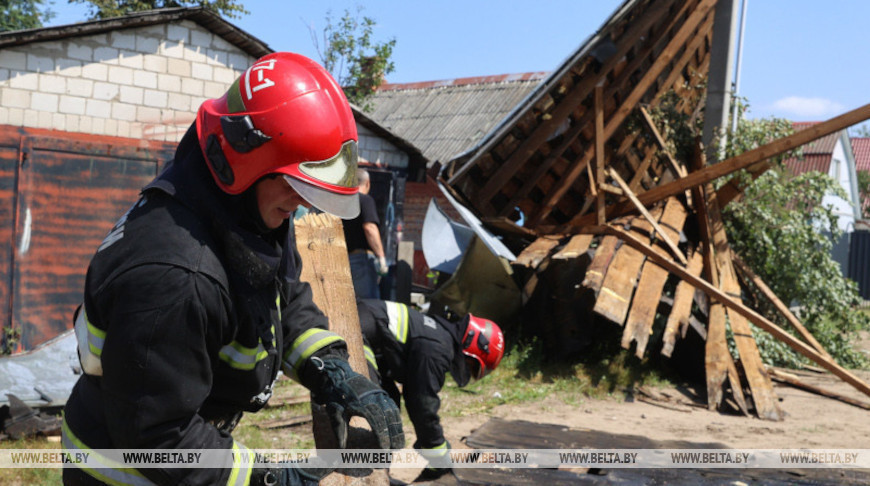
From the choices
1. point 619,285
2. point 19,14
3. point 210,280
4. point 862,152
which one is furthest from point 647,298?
point 862,152

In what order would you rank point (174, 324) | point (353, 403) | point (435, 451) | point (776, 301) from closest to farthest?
1. point (174, 324)
2. point (353, 403)
3. point (435, 451)
4. point (776, 301)

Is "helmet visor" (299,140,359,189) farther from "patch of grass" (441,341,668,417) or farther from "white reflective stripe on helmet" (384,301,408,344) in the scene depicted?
"patch of grass" (441,341,668,417)

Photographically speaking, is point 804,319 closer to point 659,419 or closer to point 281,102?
point 659,419

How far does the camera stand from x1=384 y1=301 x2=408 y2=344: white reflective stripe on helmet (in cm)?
438

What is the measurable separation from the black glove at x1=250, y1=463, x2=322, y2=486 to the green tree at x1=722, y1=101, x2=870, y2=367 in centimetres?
794

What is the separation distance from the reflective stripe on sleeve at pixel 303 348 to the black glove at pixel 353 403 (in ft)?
0.15

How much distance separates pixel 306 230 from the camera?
309cm

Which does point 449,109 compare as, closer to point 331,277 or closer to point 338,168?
point 331,277

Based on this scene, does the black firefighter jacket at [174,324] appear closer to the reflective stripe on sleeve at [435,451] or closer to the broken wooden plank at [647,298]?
the reflective stripe on sleeve at [435,451]

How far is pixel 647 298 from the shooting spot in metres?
7.60

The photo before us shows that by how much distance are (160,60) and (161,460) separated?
23.3 feet

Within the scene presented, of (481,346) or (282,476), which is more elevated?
(282,476)

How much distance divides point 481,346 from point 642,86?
5935mm

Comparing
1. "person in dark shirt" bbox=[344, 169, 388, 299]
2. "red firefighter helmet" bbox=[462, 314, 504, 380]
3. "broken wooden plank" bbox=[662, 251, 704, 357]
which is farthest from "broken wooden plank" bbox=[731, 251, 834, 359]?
"red firefighter helmet" bbox=[462, 314, 504, 380]
